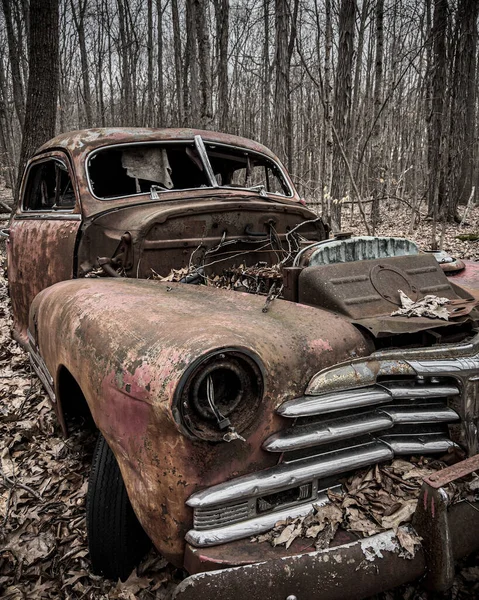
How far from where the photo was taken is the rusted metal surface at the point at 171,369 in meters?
1.34

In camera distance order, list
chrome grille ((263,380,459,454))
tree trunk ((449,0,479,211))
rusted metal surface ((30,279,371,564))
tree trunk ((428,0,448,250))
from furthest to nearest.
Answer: tree trunk ((449,0,479,211)) → tree trunk ((428,0,448,250)) → chrome grille ((263,380,459,454)) → rusted metal surface ((30,279,371,564))

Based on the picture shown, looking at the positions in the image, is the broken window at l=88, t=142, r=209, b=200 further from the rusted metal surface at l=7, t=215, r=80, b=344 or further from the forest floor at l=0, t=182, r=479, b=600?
the forest floor at l=0, t=182, r=479, b=600

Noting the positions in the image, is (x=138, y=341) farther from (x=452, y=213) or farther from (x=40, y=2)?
Answer: (x=452, y=213)

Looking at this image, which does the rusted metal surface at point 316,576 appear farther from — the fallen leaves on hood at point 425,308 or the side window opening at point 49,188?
the side window opening at point 49,188

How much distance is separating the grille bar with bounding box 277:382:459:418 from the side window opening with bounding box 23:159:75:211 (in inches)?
98.2

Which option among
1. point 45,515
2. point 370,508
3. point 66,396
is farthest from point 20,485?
point 370,508

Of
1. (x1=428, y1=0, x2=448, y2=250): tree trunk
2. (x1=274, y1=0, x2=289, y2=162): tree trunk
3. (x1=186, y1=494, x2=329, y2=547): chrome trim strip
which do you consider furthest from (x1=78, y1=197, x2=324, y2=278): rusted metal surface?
(x1=274, y1=0, x2=289, y2=162): tree trunk

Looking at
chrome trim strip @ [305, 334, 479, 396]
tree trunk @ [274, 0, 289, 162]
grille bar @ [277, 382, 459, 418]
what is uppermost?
tree trunk @ [274, 0, 289, 162]

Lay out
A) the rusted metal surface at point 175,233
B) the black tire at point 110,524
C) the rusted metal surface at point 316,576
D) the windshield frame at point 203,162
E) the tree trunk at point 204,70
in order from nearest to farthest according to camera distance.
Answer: the rusted metal surface at point 316,576 < the black tire at point 110,524 < the rusted metal surface at point 175,233 < the windshield frame at point 203,162 < the tree trunk at point 204,70

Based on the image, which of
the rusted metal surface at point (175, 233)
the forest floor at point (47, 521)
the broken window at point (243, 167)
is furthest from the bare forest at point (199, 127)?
the broken window at point (243, 167)

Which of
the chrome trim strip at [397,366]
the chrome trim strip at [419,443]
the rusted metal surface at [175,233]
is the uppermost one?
the rusted metal surface at [175,233]

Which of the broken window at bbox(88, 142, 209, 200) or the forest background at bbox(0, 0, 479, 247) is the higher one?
the forest background at bbox(0, 0, 479, 247)

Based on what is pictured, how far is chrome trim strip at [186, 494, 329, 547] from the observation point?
131cm

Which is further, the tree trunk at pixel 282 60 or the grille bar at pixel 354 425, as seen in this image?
the tree trunk at pixel 282 60
